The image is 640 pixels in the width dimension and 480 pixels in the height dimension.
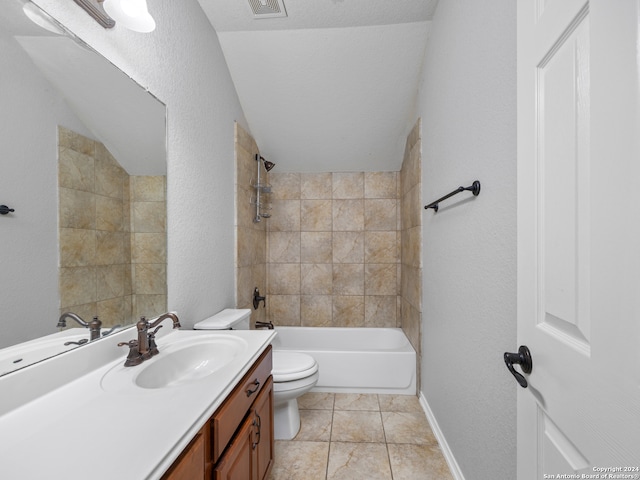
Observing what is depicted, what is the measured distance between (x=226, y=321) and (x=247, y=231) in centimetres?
96

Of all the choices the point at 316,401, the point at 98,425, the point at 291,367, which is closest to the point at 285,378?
the point at 291,367

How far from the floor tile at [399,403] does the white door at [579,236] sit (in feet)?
4.99

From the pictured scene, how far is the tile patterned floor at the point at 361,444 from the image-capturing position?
152 centimetres

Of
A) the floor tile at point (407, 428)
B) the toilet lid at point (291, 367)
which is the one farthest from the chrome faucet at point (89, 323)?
the floor tile at point (407, 428)

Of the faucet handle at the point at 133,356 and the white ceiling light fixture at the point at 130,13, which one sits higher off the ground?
the white ceiling light fixture at the point at 130,13

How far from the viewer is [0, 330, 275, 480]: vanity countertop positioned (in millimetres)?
530

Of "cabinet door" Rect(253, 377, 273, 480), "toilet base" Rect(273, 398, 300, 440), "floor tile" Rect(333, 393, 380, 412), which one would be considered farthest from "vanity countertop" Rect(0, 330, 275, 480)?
"floor tile" Rect(333, 393, 380, 412)

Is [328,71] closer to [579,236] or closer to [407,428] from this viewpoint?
[579,236]

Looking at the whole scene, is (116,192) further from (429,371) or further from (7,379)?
(429,371)

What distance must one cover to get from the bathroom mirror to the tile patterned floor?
1.16 meters

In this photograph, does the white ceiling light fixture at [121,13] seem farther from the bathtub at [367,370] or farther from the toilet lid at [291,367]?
the bathtub at [367,370]

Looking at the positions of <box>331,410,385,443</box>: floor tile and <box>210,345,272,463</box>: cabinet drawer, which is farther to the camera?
<box>331,410,385,443</box>: floor tile

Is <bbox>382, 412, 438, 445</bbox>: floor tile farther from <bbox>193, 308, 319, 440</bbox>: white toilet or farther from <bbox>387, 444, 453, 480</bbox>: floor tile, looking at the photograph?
<bbox>193, 308, 319, 440</bbox>: white toilet

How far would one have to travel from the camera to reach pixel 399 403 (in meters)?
2.18
